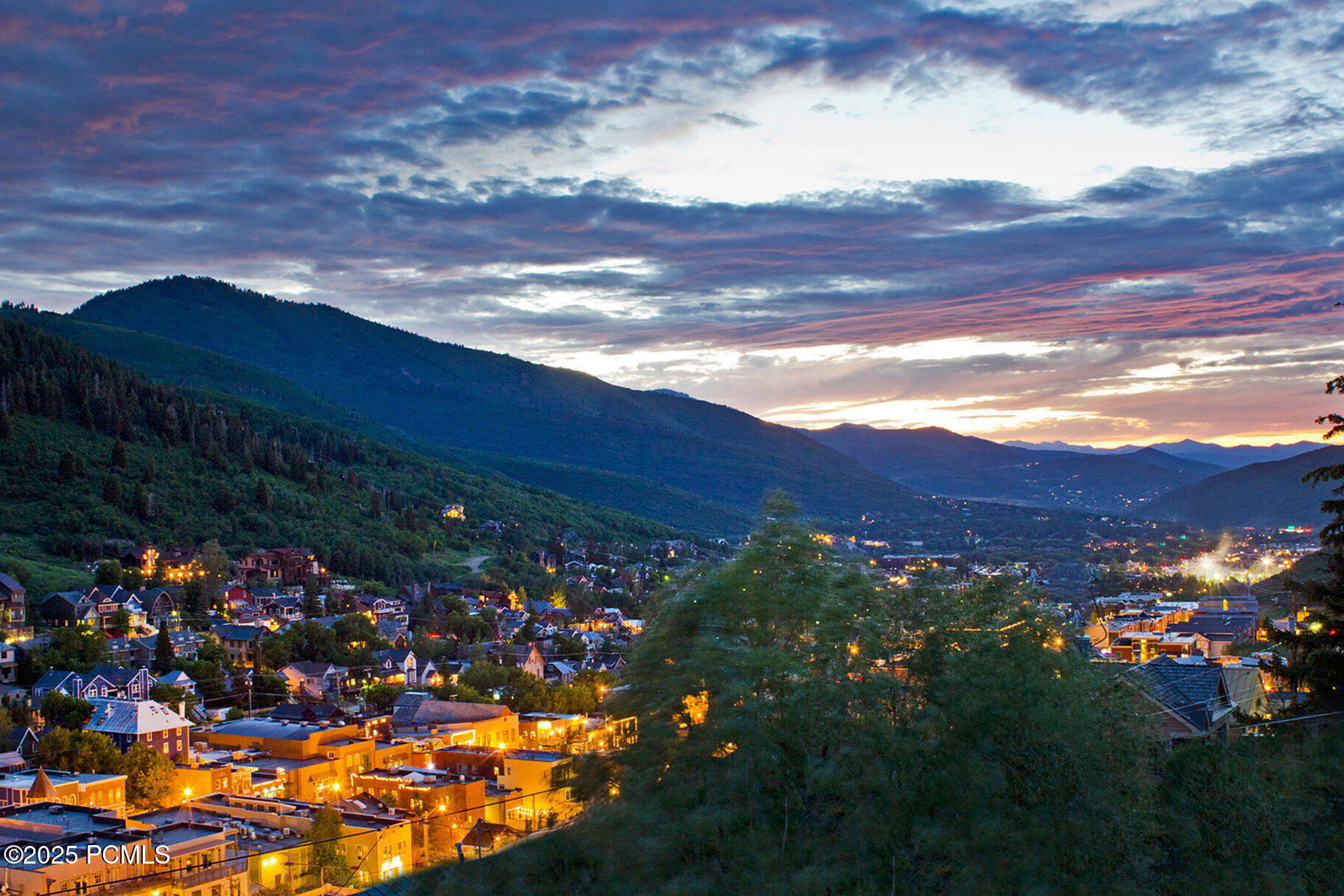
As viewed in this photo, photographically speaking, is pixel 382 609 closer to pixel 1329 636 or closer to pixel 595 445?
pixel 1329 636

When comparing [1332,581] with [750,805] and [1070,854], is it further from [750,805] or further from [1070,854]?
[750,805]

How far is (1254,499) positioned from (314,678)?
112 m

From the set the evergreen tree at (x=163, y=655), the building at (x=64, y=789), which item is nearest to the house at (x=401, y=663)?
Answer: the evergreen tree at (x=163, y=655)

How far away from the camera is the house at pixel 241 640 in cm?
3594

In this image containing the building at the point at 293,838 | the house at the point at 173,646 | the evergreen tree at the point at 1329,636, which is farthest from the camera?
the house at the point at 173,646

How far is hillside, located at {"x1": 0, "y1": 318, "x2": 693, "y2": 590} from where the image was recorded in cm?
5000

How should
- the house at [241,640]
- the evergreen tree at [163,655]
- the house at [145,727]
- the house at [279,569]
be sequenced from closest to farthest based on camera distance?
the house at [145,727] → the evergreen tree at [163,655] → the house at [241,640] → the house at [279,569]

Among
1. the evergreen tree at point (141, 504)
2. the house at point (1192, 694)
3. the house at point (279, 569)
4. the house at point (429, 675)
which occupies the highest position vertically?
the evergreen tree at point (141, 504)

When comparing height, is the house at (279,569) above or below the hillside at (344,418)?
below

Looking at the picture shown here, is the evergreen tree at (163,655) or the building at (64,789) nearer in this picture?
the building at (64,789)

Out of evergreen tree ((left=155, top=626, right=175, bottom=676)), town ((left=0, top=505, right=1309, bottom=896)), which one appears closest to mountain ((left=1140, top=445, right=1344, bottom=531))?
town ((left=0, top=505, right=1309, bottom=896))

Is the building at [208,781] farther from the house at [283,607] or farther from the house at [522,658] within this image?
the house at [283,607]

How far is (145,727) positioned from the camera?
21.0 metres

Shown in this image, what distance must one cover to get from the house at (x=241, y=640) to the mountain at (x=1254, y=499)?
8060 cm
